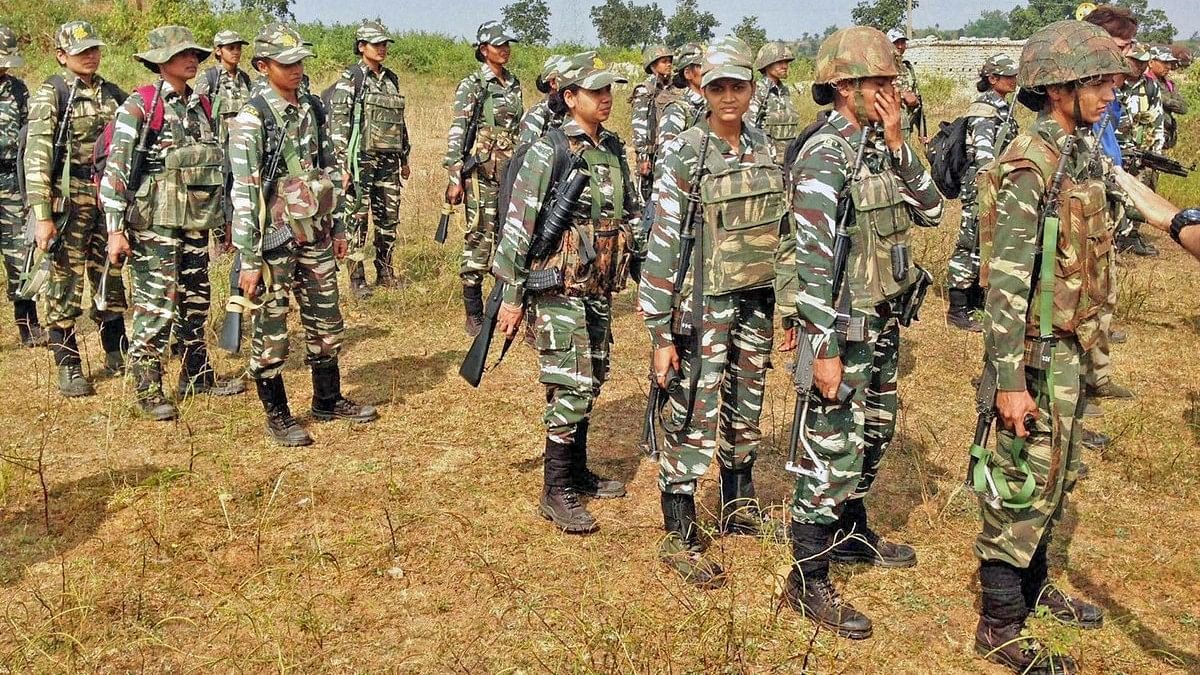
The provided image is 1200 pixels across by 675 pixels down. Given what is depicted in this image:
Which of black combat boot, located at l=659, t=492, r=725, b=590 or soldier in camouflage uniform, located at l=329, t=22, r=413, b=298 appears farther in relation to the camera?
soldier in camouflage uniform, located at l=329, t=22, r=413, b=298

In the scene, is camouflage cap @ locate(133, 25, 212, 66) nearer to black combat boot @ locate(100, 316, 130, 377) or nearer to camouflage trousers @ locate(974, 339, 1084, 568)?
black combat boot @ locate(100, 316, 130, 377)

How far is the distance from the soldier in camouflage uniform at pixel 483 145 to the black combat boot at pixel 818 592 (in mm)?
4490

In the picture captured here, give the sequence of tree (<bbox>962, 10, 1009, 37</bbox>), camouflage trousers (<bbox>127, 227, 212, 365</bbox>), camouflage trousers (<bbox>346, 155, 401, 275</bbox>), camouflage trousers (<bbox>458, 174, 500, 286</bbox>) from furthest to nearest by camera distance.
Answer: tree (<bbox>962, 10, 1009, 37</bbox>) < camouflage trousers (<bbox>346, 155, 401, 275</bbox>) < camouflage trousers (<bbox>458, 174, 500, 286</bbox>) < camouflage trousers (<bbox>127, 227, 212, 365</bbox>)

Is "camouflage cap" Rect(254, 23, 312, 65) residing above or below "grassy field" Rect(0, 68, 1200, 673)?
above

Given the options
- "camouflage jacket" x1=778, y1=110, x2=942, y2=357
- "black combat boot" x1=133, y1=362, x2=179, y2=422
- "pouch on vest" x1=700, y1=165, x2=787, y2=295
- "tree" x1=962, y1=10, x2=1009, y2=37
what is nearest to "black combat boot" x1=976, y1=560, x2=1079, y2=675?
"camouflage jacket" x1=778, y1=110, x2=942, y2=357

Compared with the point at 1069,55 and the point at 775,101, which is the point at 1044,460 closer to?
the point at 1069,55

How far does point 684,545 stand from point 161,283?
3.83 m

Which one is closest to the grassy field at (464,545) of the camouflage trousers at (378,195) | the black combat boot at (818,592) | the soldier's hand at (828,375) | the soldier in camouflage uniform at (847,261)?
the black combat boot at (818,592)

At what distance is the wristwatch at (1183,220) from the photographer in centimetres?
295

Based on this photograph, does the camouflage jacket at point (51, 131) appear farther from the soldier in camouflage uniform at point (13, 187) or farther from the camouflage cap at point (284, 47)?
the camouflage cap at point (284, 47)

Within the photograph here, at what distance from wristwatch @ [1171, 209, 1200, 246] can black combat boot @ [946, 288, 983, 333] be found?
16.6ft

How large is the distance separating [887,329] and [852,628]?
1.21 meters

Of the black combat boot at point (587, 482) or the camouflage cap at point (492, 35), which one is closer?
the black combat boot at point (587, 482)

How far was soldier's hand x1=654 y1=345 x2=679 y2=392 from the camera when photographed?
3.98 metres
